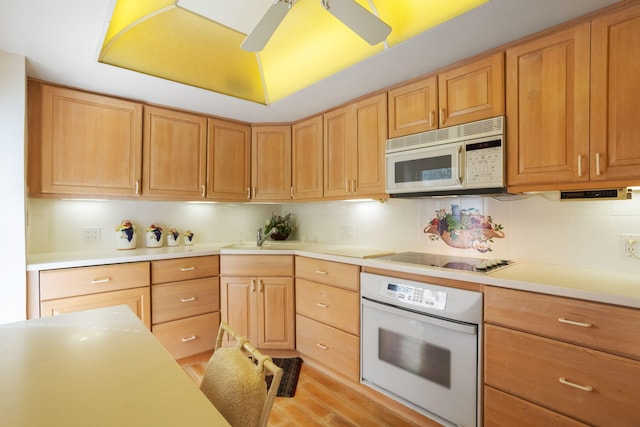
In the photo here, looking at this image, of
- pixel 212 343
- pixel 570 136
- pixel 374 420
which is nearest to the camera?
pixel 570 136

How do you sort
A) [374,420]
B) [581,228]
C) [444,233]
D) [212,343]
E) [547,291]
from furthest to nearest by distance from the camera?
[212,343] → [444,233] → [374,420] → [581,228] → [547,291]

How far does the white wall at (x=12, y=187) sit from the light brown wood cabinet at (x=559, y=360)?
2.55 m

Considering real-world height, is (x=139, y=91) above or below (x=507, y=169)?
above

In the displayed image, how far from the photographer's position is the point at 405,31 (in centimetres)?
171

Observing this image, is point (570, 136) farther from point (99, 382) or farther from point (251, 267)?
point (251, 267)

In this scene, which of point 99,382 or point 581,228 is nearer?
point 99,382

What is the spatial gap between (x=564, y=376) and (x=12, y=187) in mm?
2908

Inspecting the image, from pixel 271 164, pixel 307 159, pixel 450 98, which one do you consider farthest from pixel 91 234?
pixel 450 98

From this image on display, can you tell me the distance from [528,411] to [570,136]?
1277mm

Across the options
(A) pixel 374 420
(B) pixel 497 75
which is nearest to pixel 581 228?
(B) pixel 497 75

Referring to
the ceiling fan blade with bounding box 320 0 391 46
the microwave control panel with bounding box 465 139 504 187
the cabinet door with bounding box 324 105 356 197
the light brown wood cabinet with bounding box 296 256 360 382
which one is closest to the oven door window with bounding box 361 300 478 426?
the light brown wood cabinet with bounding box 296 256 360 382

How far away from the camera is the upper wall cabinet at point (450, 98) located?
1732mm

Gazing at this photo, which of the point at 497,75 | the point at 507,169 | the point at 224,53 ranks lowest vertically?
the point at 507,169

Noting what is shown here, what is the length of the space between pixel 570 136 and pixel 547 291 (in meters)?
0.76
